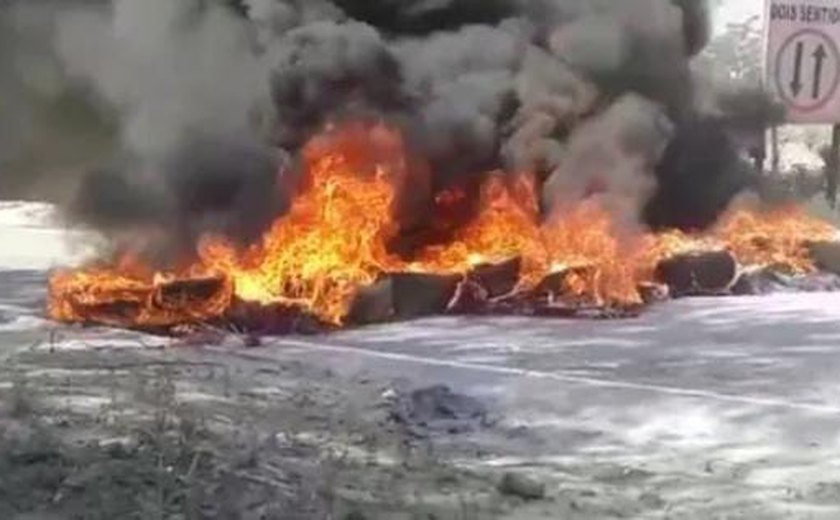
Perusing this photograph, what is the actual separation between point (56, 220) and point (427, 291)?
11.0 ft

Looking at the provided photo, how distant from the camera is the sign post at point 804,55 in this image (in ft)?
55.8

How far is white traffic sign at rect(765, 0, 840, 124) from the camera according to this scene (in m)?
17.0

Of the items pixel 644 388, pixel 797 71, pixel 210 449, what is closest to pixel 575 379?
pixel 644 388

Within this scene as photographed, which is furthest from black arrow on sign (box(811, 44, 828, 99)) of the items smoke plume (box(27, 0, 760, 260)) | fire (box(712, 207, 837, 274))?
smoke plume (box(27, 0, 760, 260))

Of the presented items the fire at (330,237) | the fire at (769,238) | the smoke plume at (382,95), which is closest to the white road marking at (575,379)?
the fire at (330,237)

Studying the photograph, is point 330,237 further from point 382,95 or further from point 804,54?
point 804,54

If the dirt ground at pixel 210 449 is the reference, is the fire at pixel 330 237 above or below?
above

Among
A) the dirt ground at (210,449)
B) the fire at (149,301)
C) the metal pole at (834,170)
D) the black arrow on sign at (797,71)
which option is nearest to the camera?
the dirt ground at (210,449)

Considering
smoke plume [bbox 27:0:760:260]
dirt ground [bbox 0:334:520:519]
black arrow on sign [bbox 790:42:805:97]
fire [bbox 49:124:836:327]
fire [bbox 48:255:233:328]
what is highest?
black arrow on sign [bbox 790:42:805:97]

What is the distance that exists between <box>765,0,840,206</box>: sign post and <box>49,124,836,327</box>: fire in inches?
178

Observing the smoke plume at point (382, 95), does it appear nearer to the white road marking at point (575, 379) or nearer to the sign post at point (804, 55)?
the white road marking at point (575, 379)

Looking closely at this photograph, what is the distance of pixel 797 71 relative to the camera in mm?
17266

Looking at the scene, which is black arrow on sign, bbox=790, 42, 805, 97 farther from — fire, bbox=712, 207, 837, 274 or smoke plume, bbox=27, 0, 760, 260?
smoke plume, bbox=27, 0, 760, 260

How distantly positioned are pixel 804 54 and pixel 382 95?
688 cm
